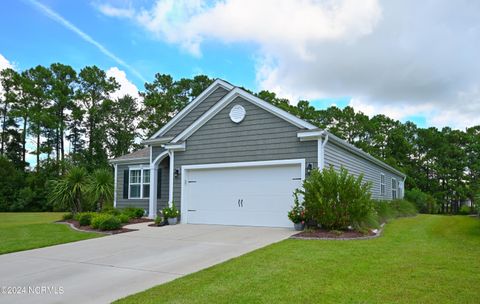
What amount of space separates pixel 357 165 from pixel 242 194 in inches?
223

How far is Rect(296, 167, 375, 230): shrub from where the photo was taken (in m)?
10.0

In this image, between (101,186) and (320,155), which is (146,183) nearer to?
(101,186)

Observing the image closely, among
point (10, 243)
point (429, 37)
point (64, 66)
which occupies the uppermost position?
point (64, 66)

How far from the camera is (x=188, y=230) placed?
38.5ft

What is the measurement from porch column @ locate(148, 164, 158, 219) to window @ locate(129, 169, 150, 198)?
1.13 m

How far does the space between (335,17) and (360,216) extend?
24.8 ft

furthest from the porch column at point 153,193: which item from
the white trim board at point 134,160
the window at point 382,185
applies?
the window at point 382,185

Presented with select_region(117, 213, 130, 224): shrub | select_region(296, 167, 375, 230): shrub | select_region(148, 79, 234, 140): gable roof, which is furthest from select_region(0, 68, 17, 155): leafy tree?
select_region(296, 167, 375, 230): shrub

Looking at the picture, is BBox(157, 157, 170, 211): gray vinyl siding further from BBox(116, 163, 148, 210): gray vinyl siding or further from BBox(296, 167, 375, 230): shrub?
BBox(296, 167, 375, 230): shrub

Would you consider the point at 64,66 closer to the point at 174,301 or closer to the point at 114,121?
the point at 114,121

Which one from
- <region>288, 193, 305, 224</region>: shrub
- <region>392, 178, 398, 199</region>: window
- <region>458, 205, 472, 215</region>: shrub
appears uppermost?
<region>392, 178, 398, 199</region>: window

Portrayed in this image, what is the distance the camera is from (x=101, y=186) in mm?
15719

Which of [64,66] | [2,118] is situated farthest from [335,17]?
[2,118]

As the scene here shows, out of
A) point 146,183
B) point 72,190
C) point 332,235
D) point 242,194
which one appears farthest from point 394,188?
point 72,190
